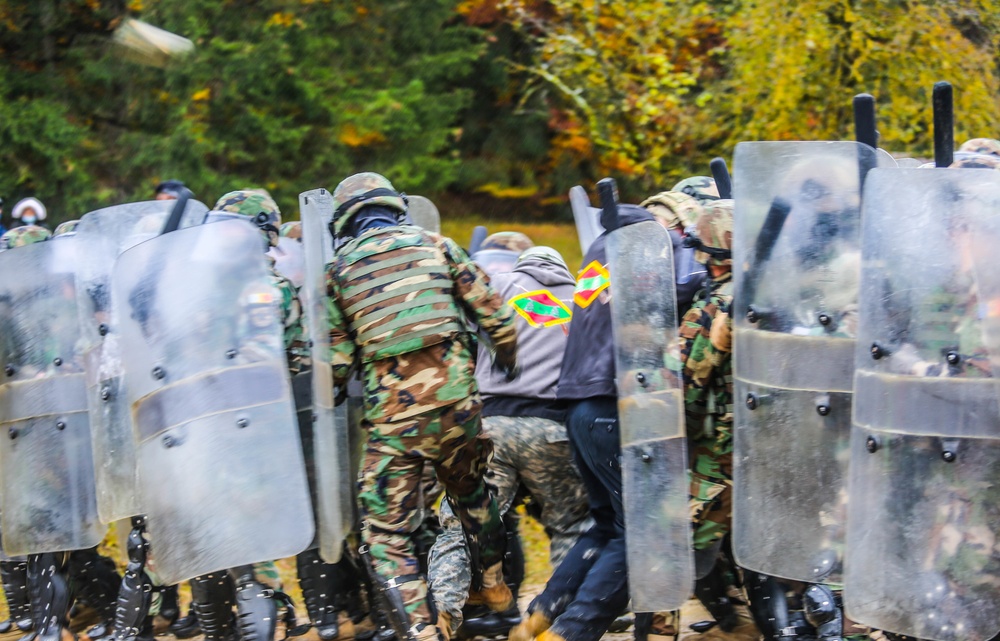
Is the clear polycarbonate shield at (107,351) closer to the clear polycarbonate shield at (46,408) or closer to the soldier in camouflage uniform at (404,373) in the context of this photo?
the clear polycarbonate shield at (46,408)

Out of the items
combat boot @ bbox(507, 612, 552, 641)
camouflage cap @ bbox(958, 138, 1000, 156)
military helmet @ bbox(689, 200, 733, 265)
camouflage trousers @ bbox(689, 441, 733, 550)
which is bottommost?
combat boot @ bbox(507, 612, 552, 641)

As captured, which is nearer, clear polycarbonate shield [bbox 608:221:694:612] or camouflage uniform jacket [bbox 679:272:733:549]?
clear polycarbonate shield [bbox 608:221:694:612]

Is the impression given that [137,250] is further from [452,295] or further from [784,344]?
[784,344]

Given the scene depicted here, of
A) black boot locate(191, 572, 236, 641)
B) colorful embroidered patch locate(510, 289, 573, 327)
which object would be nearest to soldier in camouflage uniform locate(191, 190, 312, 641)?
black boot locate(191, 572, 236, 641)

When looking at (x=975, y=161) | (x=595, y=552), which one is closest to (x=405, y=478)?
(x=595, y=552)

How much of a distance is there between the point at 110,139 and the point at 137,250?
26.9 feet

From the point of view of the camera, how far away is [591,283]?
491cm

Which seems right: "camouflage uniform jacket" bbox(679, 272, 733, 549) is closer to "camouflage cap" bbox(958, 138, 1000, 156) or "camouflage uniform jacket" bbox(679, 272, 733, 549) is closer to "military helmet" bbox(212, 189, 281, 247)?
"camouflage cap" bbox(958, 138, 1000, 156)

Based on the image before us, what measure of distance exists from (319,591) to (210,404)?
157 cm

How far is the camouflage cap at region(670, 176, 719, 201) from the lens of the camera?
5.58 m

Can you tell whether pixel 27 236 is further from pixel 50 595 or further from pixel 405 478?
pixel 405 478

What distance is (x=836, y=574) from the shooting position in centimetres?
413

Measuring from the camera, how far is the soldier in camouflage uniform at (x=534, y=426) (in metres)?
5.63

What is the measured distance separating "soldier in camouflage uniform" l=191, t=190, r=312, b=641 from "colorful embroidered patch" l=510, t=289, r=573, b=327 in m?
1.11
